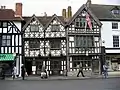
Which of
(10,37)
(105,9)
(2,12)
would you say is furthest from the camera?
(105,9)

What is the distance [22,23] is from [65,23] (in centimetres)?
632

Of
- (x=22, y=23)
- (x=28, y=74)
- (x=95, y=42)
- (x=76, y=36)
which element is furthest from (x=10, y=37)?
(x=95, y=42)

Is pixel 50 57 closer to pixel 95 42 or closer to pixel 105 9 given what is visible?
pixel 95 42

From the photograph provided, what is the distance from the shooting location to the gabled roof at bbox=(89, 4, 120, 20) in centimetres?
4291

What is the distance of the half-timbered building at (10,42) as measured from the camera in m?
39.0

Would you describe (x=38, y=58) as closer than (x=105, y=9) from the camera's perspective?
Yes

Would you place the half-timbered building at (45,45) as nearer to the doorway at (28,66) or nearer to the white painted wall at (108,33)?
the doorway at (28,66)

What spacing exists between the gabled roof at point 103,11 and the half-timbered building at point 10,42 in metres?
12.2

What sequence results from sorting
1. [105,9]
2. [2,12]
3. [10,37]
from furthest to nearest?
1. [105,9]
2. [2,12]
3. [10,37]

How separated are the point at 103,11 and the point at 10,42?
15738 mm

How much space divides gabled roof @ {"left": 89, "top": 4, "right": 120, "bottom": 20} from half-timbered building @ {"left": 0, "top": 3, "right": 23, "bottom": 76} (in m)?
12.2

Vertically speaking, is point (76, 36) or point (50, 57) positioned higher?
point (76, 36)

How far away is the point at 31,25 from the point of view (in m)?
40.3

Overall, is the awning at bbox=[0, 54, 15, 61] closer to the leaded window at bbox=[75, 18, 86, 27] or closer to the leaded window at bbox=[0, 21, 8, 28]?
the leaded window at bbox=[0, 21, 8, 28]
